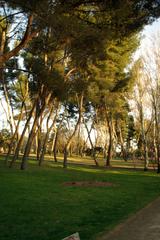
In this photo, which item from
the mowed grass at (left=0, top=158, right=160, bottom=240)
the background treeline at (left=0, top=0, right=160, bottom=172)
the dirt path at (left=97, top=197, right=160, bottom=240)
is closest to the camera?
the dirt path at (left=97, top=197, right=160, bottom=240)

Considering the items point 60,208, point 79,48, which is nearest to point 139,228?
point 60,208

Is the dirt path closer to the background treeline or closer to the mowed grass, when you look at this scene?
the mowed grass

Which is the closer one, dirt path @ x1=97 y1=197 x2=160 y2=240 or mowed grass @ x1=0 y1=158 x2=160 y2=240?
dirt path @ x1=97 y1=197 x2=160 y2=240

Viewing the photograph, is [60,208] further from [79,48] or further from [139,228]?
[79,48]

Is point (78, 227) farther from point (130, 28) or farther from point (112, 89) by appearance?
point (112, 89)

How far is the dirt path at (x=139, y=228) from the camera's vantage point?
342 inches

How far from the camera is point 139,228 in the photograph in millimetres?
9727

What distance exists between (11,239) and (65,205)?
16.8 feet

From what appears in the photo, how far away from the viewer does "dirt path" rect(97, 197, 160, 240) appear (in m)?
8.69

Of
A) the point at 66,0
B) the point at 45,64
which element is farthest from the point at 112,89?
the point at 66,0

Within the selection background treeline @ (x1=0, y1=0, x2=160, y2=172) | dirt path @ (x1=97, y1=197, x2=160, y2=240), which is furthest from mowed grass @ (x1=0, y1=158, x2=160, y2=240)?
background treeline @ (x1=0, y1=0, x2=160, y2=172)

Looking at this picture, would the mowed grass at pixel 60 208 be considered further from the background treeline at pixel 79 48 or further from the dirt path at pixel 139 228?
the background treeline at pixel 79 48

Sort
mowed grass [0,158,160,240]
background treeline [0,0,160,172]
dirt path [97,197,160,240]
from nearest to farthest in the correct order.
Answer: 1. dirt path [97,197,160,240]
2. mowed grass [0,158,160,240]
3. background treeline [0,0,160,172]

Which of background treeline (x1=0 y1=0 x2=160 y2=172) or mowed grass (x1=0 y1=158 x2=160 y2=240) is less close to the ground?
background treeline (x1=0 y1=0 x2=160 y2=172)
